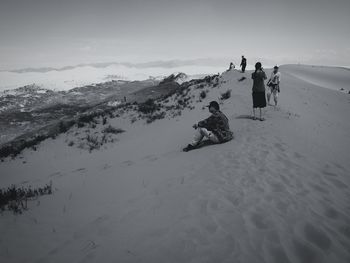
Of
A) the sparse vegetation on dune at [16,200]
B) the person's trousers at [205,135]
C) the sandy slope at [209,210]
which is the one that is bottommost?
the sparse vegetation on dune at [16,200]

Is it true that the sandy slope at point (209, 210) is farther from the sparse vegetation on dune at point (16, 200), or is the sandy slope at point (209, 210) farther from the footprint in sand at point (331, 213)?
the sparse vegetation on dune at point (16, 200)

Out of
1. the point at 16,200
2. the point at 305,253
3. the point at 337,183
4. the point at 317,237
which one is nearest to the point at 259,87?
the point at 337,183

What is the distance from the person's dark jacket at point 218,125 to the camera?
26.3 ft

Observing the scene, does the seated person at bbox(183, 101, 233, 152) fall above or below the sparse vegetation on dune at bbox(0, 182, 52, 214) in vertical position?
above

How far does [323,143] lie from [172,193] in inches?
230

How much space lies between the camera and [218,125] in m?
8.18

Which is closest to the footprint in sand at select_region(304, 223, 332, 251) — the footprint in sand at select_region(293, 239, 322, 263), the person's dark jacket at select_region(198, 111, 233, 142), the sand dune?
the footprint in sand at select_region(293, 239, 322, 263)

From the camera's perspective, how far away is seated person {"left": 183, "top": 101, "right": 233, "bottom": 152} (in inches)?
313

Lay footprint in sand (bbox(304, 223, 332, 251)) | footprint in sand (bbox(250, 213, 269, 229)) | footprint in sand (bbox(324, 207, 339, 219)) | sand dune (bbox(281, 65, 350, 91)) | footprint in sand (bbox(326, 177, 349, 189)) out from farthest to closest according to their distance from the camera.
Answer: sand dune (bbox(281, 65, 350, 91)) → footprint in sand (bbox(326, 177, 349, 189)) → footprint in sand (bbox(324, 207, 339, 219)) → footprint in sand (bbox(250, 213, 269, 229)) → footprint in sand (bbox(304, 223, 332, 251))

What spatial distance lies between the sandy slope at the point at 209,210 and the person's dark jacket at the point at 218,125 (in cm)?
38

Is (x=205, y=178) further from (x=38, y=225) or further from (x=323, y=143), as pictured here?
(x=323, y=143)

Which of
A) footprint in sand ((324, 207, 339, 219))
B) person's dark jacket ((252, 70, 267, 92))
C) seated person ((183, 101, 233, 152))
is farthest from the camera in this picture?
person's dark jacket ((252, 70, 267, 92))

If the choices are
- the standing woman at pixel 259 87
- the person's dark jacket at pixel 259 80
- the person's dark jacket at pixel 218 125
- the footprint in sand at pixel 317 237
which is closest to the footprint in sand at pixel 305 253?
the footprint in sand at pixel 317 237

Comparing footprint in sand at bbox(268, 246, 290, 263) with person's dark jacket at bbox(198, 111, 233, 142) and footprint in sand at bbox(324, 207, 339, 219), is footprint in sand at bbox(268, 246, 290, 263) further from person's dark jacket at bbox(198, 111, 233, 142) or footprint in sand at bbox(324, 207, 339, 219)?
person's dark jacket at bbox(198, 111, 233, 142)
